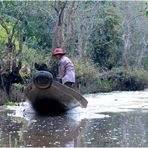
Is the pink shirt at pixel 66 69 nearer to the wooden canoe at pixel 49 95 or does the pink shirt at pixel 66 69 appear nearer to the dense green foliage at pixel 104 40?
the wooden canoe at pixel 49 95

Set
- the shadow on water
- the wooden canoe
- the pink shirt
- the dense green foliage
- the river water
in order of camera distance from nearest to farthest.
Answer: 1. the river water
2. the wooden canoe
3. the shadow on water
4. the pink shirt
5. the dense green foliage

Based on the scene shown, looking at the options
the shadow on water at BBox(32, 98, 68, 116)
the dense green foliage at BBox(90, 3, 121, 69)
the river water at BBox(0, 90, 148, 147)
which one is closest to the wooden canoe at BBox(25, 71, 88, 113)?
the shadow on water at BBox(32, 98, 68, 116)

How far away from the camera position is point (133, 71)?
4441 centimetres

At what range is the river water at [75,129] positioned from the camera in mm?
9477

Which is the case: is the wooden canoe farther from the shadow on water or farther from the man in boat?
the man in boat

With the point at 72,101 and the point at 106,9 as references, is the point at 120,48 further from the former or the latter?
the point at 72,101

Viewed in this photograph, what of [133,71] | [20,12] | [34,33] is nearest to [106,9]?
[133,71]

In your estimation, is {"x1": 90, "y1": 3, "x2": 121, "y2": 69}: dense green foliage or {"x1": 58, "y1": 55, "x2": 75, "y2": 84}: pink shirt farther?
{"x1": 90, "y1": 3, "x2": 121, "y2": 69}: dense green foliage

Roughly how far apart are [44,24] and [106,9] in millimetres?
8481

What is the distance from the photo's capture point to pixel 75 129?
37.7 feet

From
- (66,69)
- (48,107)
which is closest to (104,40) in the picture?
(66,69)

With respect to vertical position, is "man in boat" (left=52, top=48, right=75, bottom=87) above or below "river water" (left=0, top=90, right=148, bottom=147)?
above

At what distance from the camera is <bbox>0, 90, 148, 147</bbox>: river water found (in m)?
9.48

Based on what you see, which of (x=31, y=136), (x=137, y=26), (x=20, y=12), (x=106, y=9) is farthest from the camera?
(x=137, y=26)
